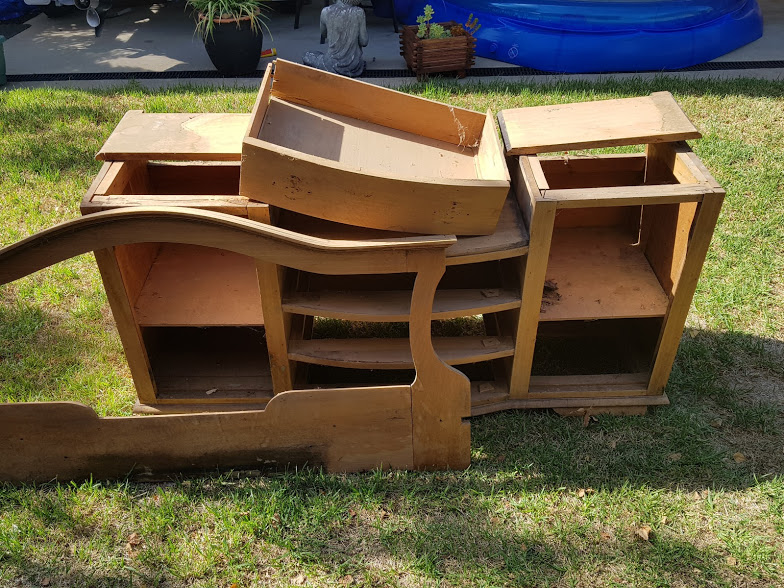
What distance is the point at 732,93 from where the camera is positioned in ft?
19.9

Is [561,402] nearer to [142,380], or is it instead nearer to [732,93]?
[142,380]

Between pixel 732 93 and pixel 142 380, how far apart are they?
539 centimetres

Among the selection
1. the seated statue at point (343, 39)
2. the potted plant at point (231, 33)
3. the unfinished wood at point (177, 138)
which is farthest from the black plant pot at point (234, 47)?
the unfinished wood at point (177, 138)

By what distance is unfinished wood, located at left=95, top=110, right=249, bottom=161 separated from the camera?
2.77m

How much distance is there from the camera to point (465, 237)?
9.01 ft

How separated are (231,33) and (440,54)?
6.24ft

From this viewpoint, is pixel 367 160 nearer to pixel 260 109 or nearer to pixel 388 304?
pixel 260 109

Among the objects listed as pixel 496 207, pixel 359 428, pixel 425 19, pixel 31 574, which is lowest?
pixel 31 574

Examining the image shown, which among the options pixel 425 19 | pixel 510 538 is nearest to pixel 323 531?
pixel 510 538

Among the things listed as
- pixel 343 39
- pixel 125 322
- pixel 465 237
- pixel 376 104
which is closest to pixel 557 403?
pixel 465 237

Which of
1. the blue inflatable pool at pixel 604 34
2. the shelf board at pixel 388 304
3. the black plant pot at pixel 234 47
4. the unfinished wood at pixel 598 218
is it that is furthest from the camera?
the blue inflatable pool at pixel 604 34

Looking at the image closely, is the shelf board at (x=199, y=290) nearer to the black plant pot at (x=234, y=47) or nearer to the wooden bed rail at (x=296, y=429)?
the wooden bed rail at (x=296, y=429)

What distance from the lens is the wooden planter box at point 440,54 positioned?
627 cm

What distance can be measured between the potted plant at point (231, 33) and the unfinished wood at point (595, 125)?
403cm
